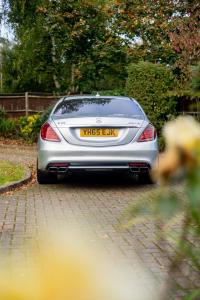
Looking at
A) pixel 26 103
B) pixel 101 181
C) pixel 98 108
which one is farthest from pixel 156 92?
pixel 26 103

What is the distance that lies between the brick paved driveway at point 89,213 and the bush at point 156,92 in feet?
17.7

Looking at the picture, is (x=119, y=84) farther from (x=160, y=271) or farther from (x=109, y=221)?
(x=160, y=271)

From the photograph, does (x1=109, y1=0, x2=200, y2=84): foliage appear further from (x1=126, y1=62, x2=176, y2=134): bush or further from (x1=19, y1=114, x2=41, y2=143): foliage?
(x1=19, y1=114, x2=41, y2=143): foliage

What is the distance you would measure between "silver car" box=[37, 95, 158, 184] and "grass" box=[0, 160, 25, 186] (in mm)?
984

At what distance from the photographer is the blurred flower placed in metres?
0.73

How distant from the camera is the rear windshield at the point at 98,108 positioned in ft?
29.6

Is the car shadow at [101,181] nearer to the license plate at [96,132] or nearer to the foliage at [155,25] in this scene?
the license plate at [96,132]

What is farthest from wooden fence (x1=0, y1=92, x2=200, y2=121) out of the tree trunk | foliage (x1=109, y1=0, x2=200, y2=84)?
the tree trunk

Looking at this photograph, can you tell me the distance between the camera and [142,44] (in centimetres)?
2152

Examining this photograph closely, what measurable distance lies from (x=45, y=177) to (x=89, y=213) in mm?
2566

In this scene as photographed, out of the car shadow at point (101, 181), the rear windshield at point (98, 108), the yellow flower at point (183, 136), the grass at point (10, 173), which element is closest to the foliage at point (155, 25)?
the grass at point (10, 173)

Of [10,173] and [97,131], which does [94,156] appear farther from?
[10,173]

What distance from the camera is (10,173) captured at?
1055 cm

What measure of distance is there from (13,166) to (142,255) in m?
7.29
